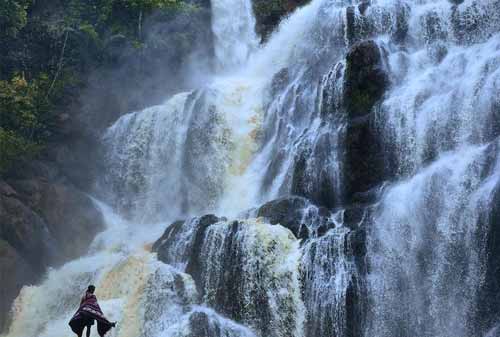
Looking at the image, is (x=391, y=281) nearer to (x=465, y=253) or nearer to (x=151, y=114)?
(x=465, y=253)

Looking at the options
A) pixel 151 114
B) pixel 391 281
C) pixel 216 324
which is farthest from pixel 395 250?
pixel 151 114

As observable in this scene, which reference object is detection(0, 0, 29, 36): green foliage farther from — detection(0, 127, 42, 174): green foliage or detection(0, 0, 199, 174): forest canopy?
detection(0, 127, 42, 174): green foliage

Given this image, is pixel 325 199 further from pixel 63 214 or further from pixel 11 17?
pixel 11 17

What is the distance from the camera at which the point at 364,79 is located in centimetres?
2112

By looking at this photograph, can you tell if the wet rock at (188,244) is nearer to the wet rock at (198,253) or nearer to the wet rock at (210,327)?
the wet rock at (198,253)

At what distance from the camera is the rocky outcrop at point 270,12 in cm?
3254

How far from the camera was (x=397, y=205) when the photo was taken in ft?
55.8

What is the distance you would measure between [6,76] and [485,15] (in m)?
21.2

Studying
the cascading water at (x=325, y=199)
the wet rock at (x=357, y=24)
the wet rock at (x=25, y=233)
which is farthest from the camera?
the wet rock at (x=357, y=24)

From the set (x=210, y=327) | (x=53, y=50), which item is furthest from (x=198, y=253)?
(x=53, y=50)

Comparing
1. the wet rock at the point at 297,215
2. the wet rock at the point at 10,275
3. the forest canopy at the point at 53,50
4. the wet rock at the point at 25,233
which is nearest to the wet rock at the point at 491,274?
the wet rock at the point at 297,215

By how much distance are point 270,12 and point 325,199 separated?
1622 cm

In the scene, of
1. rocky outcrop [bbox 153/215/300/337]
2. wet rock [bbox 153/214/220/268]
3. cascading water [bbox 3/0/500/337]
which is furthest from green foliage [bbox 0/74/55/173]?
rocky outcrop [bbox 153/215/300/337]

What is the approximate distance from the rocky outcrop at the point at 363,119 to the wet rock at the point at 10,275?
37.8ft
